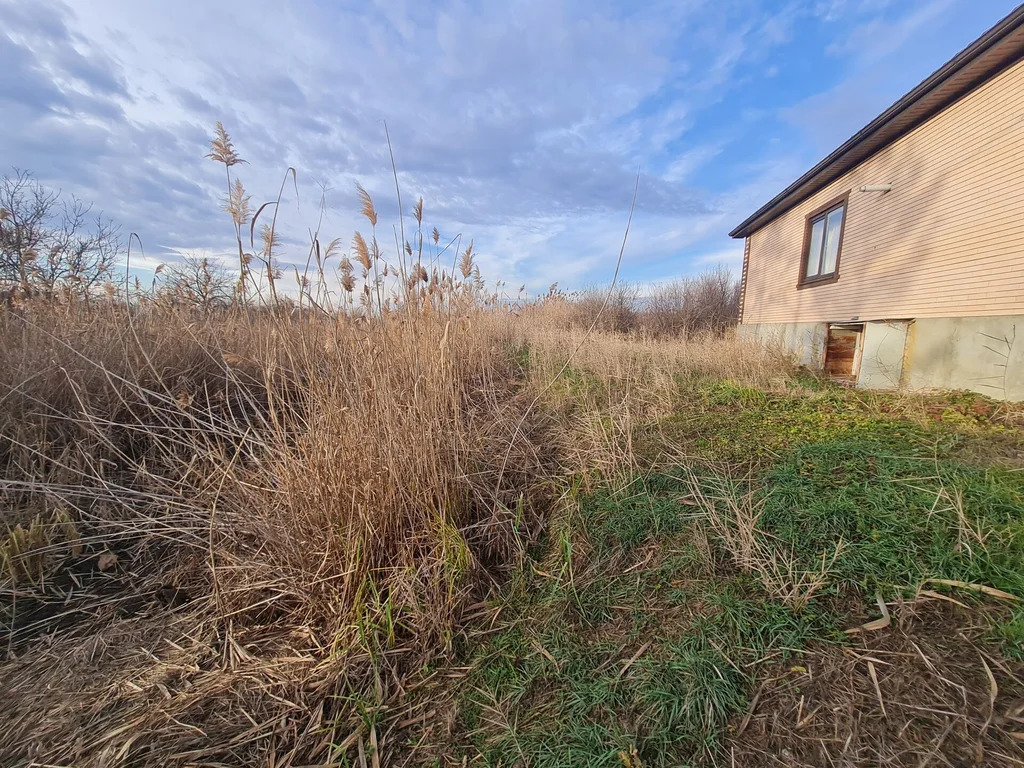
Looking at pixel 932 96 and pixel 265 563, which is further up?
pixel 932 96

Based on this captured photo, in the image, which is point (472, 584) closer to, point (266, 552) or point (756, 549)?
point (266, 552)

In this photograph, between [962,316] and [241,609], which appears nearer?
[241,609]

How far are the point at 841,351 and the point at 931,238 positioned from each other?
2321 millimetres

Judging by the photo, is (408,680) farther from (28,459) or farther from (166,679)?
(28,459)

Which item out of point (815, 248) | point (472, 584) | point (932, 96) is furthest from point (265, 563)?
point (815, 248)

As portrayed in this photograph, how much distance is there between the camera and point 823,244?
7871 mm

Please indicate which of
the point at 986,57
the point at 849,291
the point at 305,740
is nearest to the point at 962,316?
the point at 849,291

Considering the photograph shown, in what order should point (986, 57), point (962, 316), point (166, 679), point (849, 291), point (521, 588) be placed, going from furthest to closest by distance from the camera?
point (849, 291) < point (962, 316) < point (986, 57) < point (521, 588) < point (166, 679)

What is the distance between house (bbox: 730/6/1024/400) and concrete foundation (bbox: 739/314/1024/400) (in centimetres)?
1

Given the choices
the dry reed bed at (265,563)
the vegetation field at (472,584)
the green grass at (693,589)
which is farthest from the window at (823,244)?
the dry reed bed at (265,563)

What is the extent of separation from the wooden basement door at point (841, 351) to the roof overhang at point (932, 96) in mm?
2960

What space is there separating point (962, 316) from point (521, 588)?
6513mm

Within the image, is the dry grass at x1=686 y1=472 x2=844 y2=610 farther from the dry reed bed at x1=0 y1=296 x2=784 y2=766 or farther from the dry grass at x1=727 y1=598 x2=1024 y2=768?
the dry reed bed at x1=0 y1=296 x2=784 y2=766

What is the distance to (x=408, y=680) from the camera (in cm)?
139
